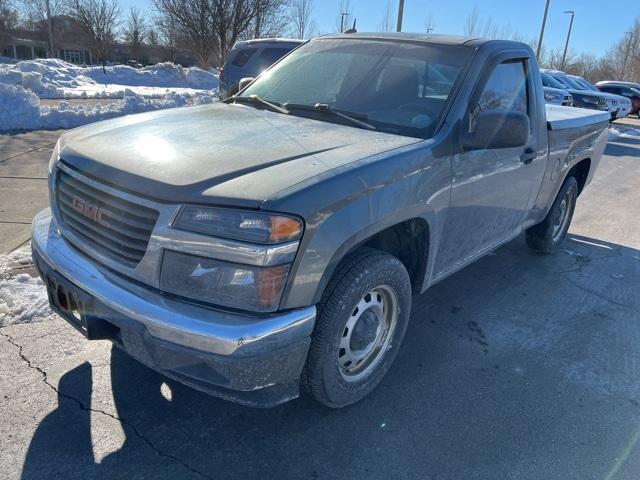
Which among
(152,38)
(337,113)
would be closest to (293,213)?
(337,113)

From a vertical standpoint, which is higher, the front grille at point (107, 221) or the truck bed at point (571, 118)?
the truck bed at point (571, 118)

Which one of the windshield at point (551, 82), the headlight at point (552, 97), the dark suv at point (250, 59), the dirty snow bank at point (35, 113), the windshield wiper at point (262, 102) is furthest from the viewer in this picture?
the windshield at point (551, 82)

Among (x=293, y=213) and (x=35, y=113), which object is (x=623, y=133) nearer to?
(x=35, y=113)

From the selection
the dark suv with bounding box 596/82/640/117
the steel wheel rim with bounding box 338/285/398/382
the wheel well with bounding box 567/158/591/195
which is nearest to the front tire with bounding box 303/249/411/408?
the steel wheel rim with bounding box 338/285/398/382

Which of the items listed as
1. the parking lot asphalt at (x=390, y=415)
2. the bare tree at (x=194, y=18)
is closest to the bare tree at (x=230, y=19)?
the bare tree at (x=194, y=18)

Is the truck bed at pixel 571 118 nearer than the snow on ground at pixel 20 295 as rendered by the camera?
No

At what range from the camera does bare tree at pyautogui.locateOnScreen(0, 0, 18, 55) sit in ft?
144

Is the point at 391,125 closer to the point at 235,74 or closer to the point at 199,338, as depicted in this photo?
the point at 199,338

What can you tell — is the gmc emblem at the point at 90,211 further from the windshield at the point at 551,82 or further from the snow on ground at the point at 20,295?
the windshield at the point at 551,82

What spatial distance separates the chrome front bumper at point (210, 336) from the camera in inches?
78.8

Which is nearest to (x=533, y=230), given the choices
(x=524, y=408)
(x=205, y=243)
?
(x=524, y=408)

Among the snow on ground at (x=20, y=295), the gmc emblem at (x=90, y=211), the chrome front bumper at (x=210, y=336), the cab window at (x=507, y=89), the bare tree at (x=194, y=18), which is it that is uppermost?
the bare tree at (x=194, y=18)

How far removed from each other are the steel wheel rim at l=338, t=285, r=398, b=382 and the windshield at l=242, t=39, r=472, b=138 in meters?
0.96

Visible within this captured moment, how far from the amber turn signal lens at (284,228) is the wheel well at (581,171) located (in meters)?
4.29
